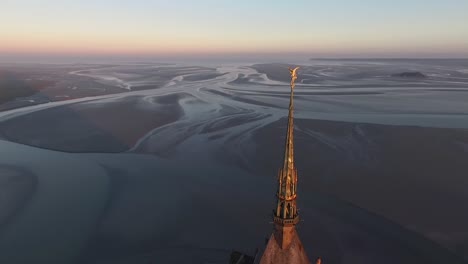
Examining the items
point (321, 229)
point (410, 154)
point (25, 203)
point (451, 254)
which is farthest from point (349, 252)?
point (25, 203)

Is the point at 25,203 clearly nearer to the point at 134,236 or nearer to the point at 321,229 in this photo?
the point at 134,236

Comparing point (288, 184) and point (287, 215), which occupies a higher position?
point (288, 184)

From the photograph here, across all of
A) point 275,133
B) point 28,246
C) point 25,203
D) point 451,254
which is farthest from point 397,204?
point 25,203

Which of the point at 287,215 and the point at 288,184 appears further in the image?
A: the point at 287,215

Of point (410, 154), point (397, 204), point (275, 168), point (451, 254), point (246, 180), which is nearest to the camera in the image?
point (451, 254)

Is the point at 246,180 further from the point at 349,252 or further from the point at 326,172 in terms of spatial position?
the point at 349,252

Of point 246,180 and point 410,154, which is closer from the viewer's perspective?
point 246,180

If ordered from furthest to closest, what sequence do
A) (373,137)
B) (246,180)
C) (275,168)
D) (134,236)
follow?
(373,137)
(275,168)
(246,180)
(134,236)
